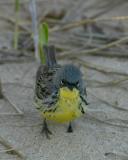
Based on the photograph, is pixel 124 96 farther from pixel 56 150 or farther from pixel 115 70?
pixel 56 150

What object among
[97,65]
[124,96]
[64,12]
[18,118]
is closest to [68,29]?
[64,12]

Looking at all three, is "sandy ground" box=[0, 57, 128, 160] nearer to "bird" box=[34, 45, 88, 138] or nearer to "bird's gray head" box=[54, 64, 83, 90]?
"bird" box=[34, 45, 88, 138]

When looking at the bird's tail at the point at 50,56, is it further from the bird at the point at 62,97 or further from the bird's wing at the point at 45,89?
the bird at the point at 62,97

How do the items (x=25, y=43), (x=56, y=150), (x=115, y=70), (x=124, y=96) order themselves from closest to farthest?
1. (x=56, y=150)
2. (x=124, y=96)
3. (x=115, y=70)
4. (x=25, y=43)

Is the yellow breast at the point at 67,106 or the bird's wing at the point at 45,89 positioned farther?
the bird's wing at the point at 45,89

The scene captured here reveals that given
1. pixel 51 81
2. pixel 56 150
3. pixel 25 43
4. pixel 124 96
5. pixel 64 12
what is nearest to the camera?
pixel 56 150

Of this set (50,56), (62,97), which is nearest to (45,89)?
(62,97)

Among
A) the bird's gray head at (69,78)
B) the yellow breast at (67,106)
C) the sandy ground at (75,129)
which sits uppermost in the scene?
the bird's gray head at (69,78)

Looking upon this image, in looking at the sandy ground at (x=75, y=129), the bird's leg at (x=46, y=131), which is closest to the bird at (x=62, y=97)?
the bird's leg at (x=46, y=131)
